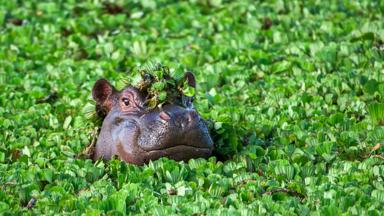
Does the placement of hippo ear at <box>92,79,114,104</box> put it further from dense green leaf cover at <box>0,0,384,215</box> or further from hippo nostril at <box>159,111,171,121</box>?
hippo nostril at <box>159,111,171,121</box>

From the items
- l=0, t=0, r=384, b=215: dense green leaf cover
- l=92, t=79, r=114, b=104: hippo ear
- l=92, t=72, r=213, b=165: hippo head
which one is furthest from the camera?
l=92, t=79, r=114, b=104: hippo ear

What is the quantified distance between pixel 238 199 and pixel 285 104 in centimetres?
235

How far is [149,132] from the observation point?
757cm

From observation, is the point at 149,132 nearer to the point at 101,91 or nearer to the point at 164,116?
the point at 164,116

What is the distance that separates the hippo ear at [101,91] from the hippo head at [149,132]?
Result: 198 millimetres

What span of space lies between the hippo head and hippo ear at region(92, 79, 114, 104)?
0.65 ft

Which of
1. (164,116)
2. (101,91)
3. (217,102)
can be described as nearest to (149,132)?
(164,116)

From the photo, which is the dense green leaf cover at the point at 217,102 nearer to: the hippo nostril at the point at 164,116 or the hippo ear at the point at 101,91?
the hippo ear at the point at 101,91

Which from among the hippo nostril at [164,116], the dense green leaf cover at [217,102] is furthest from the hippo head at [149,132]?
the dense green leaf cover at [217,102]

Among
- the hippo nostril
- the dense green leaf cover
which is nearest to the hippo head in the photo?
the hippo nostril

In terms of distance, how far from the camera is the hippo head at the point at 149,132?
24.6ft

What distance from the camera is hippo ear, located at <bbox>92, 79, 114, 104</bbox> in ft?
27.0

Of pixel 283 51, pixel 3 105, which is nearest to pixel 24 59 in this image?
pixel 3 105

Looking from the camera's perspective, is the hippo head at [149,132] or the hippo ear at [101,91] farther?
the hippo ear at [101,91]
